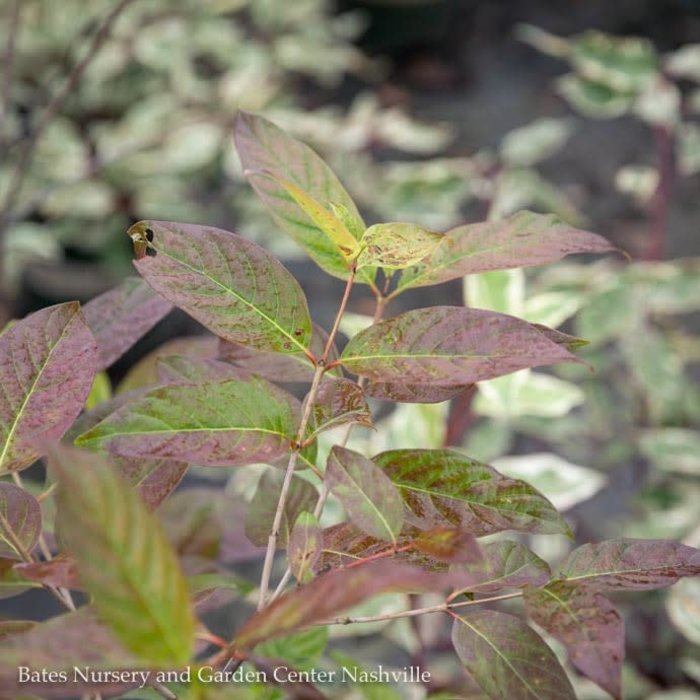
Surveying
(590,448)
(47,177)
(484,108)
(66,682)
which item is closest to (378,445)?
(590,448)

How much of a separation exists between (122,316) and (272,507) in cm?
15

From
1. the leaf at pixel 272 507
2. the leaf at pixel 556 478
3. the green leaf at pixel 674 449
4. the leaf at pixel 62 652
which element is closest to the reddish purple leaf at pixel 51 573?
the leaf at pixel 62 652

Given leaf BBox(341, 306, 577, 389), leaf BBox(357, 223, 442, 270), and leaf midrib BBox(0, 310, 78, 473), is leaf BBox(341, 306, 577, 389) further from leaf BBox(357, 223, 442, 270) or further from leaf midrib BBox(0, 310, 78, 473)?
leaf midrib BBox(0, 310, 78, 473)

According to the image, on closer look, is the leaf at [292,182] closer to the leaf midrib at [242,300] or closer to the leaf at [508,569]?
the leaf midrib at [242,300]

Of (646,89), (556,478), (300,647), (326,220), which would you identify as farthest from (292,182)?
(646,89)

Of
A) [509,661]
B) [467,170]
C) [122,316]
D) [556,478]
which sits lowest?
[556,478]

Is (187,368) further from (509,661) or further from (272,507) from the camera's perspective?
(509,661)

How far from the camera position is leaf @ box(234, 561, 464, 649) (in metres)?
0.28

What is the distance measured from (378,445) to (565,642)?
1.80 feet

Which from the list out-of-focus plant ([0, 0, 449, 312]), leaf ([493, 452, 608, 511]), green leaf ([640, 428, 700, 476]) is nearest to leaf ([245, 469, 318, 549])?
leaf ([493, 452, 608, 511])

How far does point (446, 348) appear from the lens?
0.39 meters

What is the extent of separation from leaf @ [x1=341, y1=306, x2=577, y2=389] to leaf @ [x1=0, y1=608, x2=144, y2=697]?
0.17m

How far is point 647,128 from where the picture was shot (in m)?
2.26

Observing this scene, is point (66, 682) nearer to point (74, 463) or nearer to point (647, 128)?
point (74, 463)
